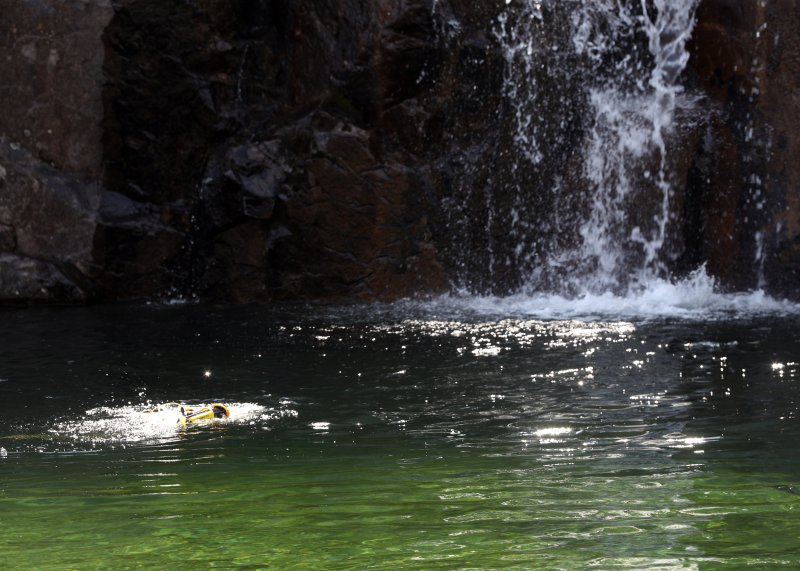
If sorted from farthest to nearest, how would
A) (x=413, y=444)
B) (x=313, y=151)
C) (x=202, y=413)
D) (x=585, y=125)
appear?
1. (x=585, y=125)
2. (x=313, y=151)
3. (x=202, y=413)
4. (x=413, y=444)

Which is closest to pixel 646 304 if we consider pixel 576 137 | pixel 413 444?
pixel 576 137

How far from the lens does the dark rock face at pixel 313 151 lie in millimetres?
13094

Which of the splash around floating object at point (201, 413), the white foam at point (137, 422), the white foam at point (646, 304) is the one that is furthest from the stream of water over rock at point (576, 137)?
the splash around floating object at point (201, 413)

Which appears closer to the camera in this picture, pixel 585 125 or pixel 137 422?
pixel 137 422

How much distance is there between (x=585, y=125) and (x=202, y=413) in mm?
7861

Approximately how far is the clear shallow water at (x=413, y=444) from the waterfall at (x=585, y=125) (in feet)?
7.27

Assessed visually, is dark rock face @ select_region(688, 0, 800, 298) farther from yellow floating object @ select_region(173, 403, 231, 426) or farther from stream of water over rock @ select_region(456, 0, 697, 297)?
yellow floating object @ select_region(173, 403, 231, 426)

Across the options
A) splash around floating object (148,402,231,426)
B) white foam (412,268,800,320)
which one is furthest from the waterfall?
splash around floating object (148,402,231,426)

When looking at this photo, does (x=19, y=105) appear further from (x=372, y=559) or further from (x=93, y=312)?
(x=372, y=559)

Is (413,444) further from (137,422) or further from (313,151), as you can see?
(313,151)

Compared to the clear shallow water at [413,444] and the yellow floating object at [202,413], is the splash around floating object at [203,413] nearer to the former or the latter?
the yellow floating object at [202,413]

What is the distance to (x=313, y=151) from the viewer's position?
13602 millimetres

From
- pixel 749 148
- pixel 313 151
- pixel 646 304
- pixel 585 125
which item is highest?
pixel 585 125

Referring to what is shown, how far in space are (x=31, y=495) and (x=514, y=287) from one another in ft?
29.6
